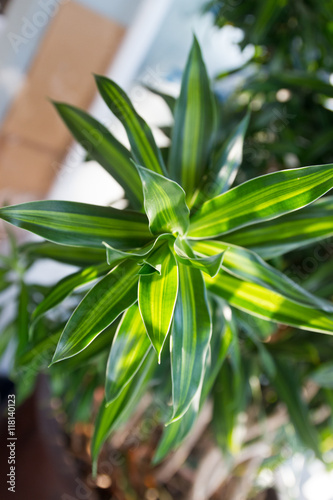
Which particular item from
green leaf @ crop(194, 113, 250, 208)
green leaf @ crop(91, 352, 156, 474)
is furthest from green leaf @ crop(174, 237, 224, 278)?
green leaf @ crop(91, 352, 156, 474)

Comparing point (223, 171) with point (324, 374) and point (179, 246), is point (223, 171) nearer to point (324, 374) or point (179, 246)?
point (179, 246)

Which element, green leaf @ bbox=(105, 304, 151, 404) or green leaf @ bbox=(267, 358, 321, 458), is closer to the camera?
green leaf @ bbox=(105, 304, 151, 404)

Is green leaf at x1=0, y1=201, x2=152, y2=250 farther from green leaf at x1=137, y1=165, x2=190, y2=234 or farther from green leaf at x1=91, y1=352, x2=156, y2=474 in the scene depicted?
green leaf at x1=91, y1=352, x2=156, y2=474

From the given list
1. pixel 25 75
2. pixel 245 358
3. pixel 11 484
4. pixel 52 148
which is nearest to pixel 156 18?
pixel 25 75

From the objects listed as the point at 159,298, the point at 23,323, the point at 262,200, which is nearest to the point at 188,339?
the point at 159,298

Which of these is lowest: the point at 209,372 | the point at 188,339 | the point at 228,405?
the point at 228,405

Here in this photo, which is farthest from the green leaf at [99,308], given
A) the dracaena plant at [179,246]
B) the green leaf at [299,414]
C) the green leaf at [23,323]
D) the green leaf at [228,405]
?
the green leaf at [299,414]
